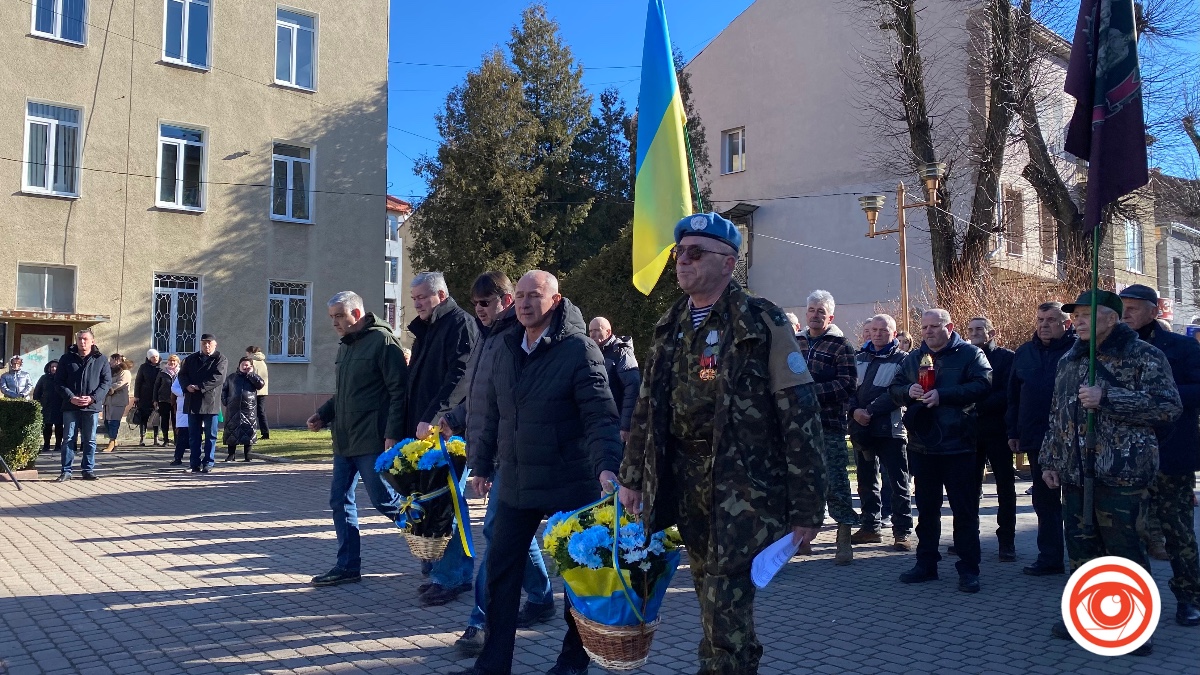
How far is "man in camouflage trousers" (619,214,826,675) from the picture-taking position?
3516mm

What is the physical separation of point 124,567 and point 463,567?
3.02 metres

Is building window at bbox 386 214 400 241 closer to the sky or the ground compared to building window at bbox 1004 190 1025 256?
closer to the sky

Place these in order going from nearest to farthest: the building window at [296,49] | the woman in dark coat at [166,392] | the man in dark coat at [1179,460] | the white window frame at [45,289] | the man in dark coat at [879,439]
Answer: the man in dark coat at [1179,460]
the man in dark coat at [879,439]
the woman in dark coat at [166,392]
the white window frame at [45,289]
the building window at [296,49]

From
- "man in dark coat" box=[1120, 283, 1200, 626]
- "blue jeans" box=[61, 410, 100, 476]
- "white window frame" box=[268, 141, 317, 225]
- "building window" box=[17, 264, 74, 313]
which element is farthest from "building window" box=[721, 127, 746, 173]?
→ "man in dark coat" box=[1120, 283, 1200, 626]

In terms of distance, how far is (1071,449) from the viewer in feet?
18.7

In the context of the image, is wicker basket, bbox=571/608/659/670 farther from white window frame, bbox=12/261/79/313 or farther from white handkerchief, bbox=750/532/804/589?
white window frame, bbox=12/261/79/313

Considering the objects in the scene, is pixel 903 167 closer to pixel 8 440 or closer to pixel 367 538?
pixel 367 538

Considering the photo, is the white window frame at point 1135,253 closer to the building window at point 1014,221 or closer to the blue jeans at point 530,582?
the building window at point 1014,221

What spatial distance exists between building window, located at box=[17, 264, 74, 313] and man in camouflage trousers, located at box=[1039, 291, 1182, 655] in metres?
20.6

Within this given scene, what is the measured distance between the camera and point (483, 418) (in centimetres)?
529

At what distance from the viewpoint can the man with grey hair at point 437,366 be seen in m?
6.45

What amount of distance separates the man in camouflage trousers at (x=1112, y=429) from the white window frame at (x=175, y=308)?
20.3 m

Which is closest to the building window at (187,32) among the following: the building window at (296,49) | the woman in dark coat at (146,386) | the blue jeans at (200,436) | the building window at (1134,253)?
the building window at (296,49)

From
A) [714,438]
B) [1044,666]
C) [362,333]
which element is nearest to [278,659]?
[362,333]
